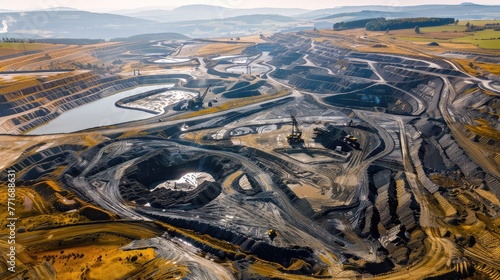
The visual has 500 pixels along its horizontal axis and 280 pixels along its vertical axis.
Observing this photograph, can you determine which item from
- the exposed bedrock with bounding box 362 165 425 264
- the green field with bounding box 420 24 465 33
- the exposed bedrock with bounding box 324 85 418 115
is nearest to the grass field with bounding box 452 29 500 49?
the green field with bounding box 420 24 465 33

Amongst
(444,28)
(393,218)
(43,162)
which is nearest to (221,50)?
(444,28)

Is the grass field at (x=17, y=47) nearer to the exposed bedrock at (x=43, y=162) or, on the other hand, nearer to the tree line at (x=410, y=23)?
the exposed bedrock at (x=43, y=162)

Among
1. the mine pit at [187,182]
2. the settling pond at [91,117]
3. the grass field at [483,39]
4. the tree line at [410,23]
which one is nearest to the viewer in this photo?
the mine pit at [187,182]

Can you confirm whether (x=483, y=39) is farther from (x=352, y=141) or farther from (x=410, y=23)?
(x=352, y=141)

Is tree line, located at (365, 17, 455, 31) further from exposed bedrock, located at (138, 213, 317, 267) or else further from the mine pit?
exposed bedrock, located at (138, 213, 317, 267)

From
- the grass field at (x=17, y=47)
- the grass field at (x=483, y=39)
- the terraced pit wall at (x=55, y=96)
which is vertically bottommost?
the terraced pit wall at (x=55, y=96)

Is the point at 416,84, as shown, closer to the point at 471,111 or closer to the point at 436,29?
the point at 471,111

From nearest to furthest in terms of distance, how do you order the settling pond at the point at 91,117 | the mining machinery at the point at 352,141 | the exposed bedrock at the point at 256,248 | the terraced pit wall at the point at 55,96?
1. the exposed bedrock at the point at 256,248
2. the mining machinery at the point at 352,141
3. the terraced pit wall at the point at 55,96
4. the settling pond at the point at 91,117

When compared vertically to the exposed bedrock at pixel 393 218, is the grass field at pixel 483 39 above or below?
above

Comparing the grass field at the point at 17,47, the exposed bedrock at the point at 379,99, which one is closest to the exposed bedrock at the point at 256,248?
the exposed bedrock at the point at 379,99
